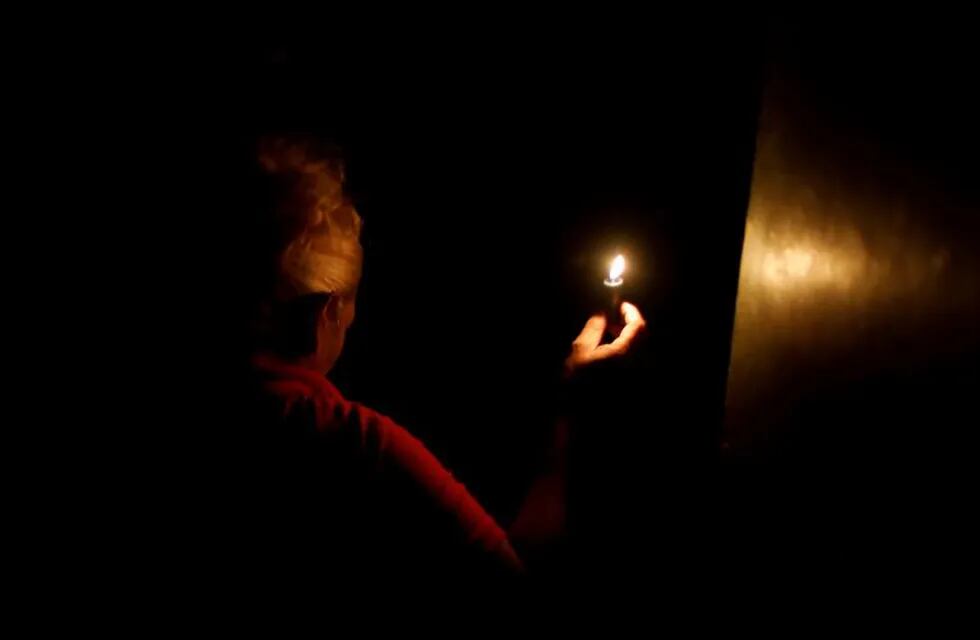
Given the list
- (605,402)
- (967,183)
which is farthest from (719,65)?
(605,402)

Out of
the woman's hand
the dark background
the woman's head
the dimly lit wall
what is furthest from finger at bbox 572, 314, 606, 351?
the woman's head

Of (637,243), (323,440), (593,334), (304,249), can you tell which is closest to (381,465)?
(323,440)

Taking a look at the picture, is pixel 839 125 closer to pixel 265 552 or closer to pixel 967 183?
pixel 967 183

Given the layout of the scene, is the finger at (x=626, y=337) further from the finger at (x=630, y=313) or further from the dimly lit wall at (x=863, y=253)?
the dimly lit wall at (x=863, y=253)

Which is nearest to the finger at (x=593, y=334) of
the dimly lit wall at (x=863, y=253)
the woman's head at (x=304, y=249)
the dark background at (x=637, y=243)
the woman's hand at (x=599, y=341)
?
the woman's hand at (x=599, y=341)

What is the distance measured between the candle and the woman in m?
0.66

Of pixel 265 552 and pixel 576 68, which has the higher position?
pixel 576 68

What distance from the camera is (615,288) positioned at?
1.79 m

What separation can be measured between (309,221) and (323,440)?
1.78 feet

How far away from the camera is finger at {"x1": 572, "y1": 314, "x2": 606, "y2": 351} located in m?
1.86

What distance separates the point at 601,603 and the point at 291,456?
3.75 ft

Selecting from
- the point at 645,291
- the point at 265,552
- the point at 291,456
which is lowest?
the point at 265,552

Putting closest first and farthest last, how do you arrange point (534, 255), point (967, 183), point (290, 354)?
point (967, 183)
point (290, 354)
point (534, 255)

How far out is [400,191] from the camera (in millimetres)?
2363
